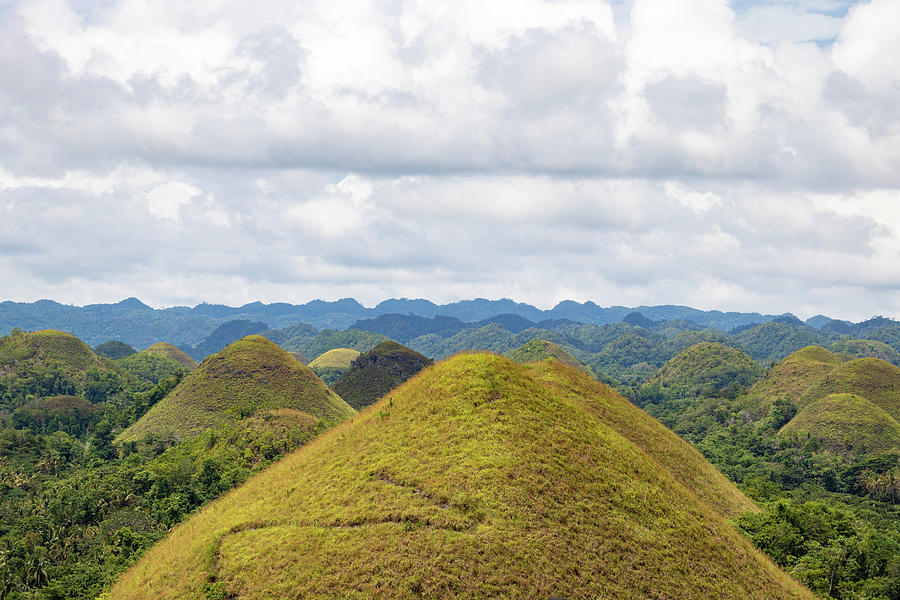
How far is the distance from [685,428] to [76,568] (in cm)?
10992

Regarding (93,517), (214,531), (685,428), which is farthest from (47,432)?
(685,428)

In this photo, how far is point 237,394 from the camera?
3189 inches

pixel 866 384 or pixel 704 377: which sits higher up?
pixel 866 384

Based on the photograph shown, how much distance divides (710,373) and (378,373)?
10287cm

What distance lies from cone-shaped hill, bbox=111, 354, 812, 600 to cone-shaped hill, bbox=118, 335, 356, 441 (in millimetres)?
50801

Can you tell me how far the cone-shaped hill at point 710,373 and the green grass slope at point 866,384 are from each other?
48.8m

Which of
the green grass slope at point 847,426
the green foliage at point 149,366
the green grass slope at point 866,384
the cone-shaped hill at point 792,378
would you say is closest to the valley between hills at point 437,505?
the green grass slope at point 847,426

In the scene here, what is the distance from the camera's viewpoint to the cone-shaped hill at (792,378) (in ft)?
404

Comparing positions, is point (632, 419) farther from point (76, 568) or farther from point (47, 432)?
point (47, 432)

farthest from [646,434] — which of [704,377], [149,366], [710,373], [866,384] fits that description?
[710,373]

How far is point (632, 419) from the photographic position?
3772 cm

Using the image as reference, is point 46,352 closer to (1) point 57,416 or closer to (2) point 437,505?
(1) point 57,416

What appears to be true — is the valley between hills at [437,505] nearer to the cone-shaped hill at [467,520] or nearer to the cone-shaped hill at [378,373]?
the cone-shaped hill at [467,520]

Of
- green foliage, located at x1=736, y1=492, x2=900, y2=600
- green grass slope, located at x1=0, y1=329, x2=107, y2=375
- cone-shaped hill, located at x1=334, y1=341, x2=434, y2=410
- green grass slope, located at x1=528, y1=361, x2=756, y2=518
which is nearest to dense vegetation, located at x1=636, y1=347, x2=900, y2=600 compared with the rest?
green foliage, located at x1=736, y1=492, x2=900, y2=600
